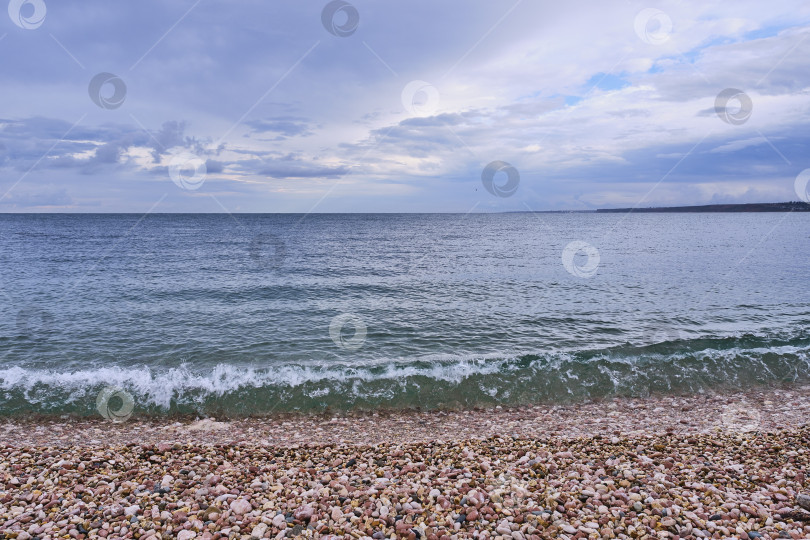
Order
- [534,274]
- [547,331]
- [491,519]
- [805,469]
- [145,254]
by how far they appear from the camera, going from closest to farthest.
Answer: [491,519], [805,469], [547,331], [534,274], [145,254]

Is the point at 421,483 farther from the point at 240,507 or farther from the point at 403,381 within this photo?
the point at 403,381

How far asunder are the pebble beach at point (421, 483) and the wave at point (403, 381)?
186 cm

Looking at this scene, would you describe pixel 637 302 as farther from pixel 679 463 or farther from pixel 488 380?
pixel 679 463

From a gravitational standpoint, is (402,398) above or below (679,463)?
below

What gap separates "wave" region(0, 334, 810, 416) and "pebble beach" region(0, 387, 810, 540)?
186cm

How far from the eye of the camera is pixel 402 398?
1330 cm

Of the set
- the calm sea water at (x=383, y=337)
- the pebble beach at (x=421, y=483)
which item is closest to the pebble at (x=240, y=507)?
the pebble beach at (x=421, y=483)

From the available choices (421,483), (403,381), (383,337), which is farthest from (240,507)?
(383,337)

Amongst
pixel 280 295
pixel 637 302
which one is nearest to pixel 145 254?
pixel 280 295

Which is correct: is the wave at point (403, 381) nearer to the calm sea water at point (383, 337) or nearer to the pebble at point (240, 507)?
the calm sea water at point (383, 337)

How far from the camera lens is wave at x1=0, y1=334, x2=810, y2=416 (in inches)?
513

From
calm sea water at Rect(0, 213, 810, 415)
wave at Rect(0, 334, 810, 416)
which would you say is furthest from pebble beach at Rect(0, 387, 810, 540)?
calm sea water at Rect(0, 213, 810, 415)

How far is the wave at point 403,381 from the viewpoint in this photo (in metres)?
13.0

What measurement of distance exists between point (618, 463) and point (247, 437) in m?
8.70
